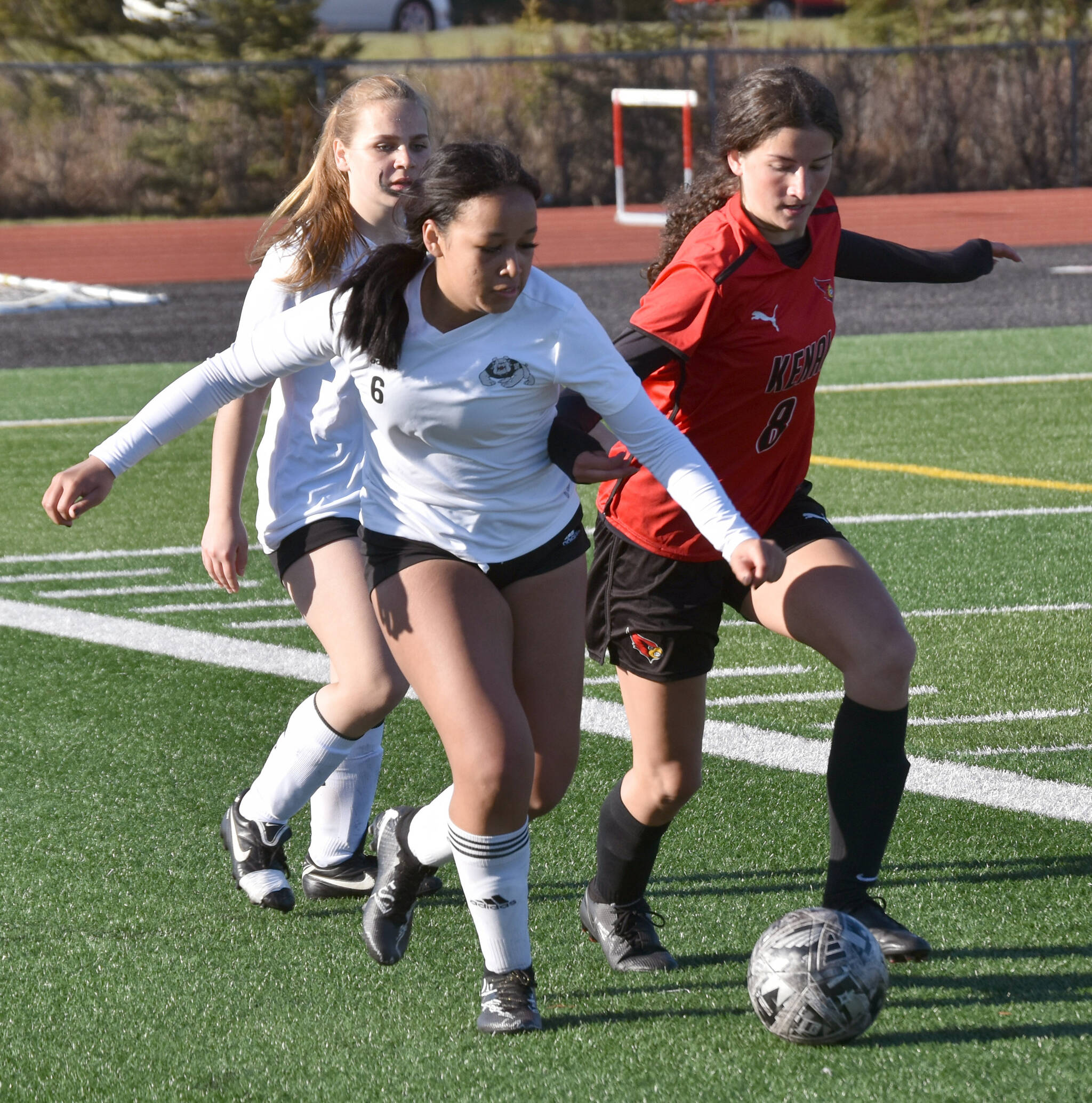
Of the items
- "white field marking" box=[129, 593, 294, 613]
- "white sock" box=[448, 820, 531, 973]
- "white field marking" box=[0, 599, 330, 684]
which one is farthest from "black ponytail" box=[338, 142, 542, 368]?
"white field marking" box=[129, 593, 294, 613]

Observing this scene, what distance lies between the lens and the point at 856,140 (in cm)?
Result: 3328

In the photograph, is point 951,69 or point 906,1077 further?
point 951,69

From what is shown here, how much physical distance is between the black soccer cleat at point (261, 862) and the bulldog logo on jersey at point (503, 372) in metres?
1.57

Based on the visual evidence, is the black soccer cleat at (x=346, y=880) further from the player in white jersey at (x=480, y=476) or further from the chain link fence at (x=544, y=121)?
the chain link fence at (x=544, y=121)

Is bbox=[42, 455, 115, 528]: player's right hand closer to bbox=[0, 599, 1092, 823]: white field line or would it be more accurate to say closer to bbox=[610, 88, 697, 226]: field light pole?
bbox=[0, 599, 1092, 823]: white field line

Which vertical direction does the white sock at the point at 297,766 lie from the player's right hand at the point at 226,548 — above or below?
below

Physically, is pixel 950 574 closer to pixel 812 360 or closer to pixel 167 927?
pixel 812 360

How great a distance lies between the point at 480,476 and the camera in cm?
379

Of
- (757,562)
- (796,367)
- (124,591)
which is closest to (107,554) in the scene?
(124,591)

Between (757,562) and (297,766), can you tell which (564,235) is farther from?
(757,562)

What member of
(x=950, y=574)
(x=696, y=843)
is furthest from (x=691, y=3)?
(x=696, y=843)

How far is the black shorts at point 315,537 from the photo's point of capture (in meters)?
4.48

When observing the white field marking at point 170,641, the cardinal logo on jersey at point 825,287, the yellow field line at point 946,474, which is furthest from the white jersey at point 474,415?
the yellow field line at point 946,474

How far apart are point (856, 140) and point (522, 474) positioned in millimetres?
31138
